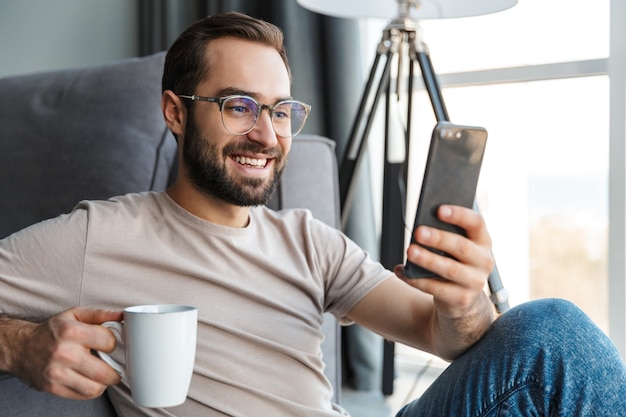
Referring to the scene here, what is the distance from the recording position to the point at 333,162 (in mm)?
1626

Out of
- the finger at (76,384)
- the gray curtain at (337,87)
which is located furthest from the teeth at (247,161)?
the gray curtain at (337,87)

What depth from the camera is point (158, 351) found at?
29.8 inches

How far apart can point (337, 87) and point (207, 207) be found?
1323mm

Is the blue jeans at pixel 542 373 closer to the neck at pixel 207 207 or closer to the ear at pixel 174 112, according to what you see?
the neck at pixel 207 207

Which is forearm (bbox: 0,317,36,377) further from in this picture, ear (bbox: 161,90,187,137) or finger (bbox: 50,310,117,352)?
ear (bbox: 161,90,187,137)

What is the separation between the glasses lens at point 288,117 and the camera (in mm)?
1283

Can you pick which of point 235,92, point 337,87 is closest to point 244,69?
point 235,92

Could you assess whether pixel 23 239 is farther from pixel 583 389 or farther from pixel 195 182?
pixel 583 389

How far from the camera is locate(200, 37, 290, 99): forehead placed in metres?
1.26

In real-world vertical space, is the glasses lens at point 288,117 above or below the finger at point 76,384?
above

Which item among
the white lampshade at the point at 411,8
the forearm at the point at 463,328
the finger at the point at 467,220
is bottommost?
the forearm at the point at 463,328

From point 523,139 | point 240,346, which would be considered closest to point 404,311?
point 240,346

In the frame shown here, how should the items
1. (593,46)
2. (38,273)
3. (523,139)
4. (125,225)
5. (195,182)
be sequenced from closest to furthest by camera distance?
(38,273)
(125,225)
(195,182)
(593,46)
(523,139)

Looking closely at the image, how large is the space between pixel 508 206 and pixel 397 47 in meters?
0.92
